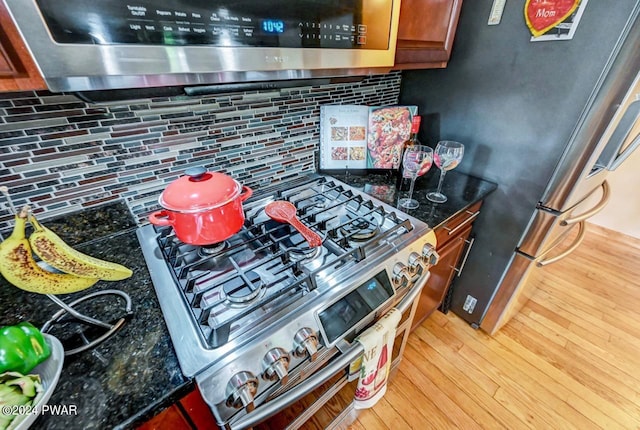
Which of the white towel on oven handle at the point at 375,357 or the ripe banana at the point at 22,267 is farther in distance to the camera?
the white towel on oven handle at the point at 375,357

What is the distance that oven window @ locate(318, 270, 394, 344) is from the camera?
2.04 feet

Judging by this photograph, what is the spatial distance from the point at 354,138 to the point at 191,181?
77cm

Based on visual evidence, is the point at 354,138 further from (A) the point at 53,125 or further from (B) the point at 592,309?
(B) the point at 592,309

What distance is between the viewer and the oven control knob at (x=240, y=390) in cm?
48

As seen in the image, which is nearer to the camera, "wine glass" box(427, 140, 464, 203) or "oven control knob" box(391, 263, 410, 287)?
"oven control knob" box(391, 263, 410, 287)

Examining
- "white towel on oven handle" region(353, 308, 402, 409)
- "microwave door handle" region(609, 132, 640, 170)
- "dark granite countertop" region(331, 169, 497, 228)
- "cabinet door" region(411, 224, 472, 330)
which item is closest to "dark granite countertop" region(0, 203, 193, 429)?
"white towel on oven handle" region(353, 308, 402, 409)

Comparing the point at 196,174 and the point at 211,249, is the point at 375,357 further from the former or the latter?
the point at 196,174

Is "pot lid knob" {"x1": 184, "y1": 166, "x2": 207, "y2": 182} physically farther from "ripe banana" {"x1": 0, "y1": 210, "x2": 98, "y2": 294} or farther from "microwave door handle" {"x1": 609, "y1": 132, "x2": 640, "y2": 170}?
"microwave door handle" {"x1": 609, "y1": 132, "x2": 640, "y2": 170}

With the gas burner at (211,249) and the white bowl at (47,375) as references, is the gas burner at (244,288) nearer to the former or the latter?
the gas burner at (211,249)

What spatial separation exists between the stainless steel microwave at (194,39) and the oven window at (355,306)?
57 centimetres

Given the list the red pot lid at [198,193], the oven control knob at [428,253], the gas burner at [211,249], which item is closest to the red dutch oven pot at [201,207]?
the red pot lid at [198,193]

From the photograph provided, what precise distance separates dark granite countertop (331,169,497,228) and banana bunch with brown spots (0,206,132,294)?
2.96 ft

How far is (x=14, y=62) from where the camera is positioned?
0.41 metres

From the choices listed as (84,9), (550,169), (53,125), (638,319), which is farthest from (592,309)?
(53,125)
